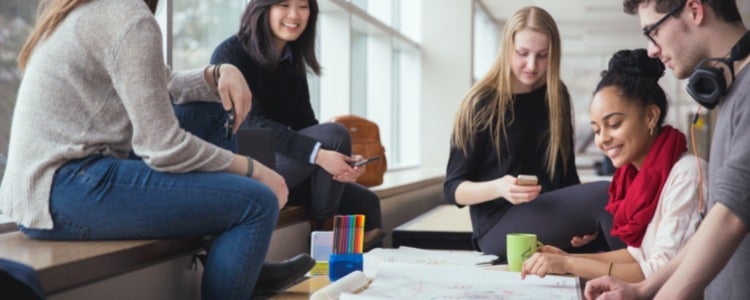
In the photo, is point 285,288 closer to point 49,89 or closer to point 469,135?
point 49,89

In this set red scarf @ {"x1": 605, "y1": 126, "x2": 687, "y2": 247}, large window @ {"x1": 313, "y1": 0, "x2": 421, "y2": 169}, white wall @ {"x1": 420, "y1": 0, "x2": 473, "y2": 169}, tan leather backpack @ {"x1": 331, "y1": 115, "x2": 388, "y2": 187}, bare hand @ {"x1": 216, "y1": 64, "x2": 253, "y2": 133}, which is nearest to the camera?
red scarf @ {"x1": 605, "y1": 126, "x2": 687, "y2": 247}

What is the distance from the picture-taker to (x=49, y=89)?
70.7 inches

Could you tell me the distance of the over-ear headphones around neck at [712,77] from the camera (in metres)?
1.59

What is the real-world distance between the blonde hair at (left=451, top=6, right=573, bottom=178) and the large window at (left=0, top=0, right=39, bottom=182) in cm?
133

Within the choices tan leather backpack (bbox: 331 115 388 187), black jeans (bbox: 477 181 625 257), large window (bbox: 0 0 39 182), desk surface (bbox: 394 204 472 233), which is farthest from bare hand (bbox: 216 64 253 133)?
tan leather backpack (bbox: 331 115 388 187)

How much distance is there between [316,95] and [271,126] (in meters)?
2.29

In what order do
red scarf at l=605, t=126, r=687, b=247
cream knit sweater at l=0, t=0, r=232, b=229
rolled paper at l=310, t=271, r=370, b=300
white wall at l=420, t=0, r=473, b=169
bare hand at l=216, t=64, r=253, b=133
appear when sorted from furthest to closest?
white wall at l=420, t=0, r=473, b=169
bare hand at l=216, t=64, r=253, b=133
red scarf at l=605, t=126, r=687, b=247
cream knit sweater at l=0, t=0, r=232, b=229
rolled paper at l=310, t=271, r=370, b=300

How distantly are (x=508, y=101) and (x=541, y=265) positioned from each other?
1.08 meters

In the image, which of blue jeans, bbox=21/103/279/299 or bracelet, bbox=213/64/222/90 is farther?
bracelet, bbox=213/64/222/90

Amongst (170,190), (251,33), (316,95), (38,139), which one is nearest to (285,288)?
(170,190)

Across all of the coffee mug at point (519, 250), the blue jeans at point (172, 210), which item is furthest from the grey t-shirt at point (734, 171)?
the blue jeans at point (172, 210)

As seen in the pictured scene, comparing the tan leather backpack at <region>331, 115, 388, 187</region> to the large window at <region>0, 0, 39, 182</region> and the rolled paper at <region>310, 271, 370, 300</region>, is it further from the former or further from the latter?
the rolled paper at <region>310, 271, 370, 300</region>

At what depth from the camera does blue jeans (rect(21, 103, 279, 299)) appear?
5.94ft

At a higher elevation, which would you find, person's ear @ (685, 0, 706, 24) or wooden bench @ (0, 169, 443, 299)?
person's ear @ (685, 0, 706, 24)
